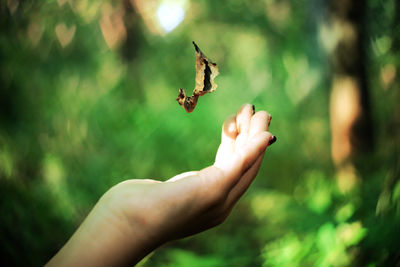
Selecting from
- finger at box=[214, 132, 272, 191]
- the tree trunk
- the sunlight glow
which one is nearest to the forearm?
finger at box=[214, 132, 272, 191]

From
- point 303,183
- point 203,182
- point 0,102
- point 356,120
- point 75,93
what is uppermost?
point 75,93

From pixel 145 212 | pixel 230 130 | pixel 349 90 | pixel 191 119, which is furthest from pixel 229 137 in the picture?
pixel 191 119

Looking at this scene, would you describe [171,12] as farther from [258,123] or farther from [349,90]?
[258,123]

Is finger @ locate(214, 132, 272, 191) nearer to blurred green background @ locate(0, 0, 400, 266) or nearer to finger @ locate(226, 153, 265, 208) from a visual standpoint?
finger @ locate(226, 153, 265, 208)

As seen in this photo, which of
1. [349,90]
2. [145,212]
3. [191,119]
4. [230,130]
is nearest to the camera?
[145,212]

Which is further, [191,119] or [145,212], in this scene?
[191,119]

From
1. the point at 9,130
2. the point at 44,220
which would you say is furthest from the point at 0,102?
the point at 44,220

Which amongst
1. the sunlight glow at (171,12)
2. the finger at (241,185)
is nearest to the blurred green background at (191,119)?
the sunlight glow at (171,12)

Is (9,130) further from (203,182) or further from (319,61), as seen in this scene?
(319,61)
